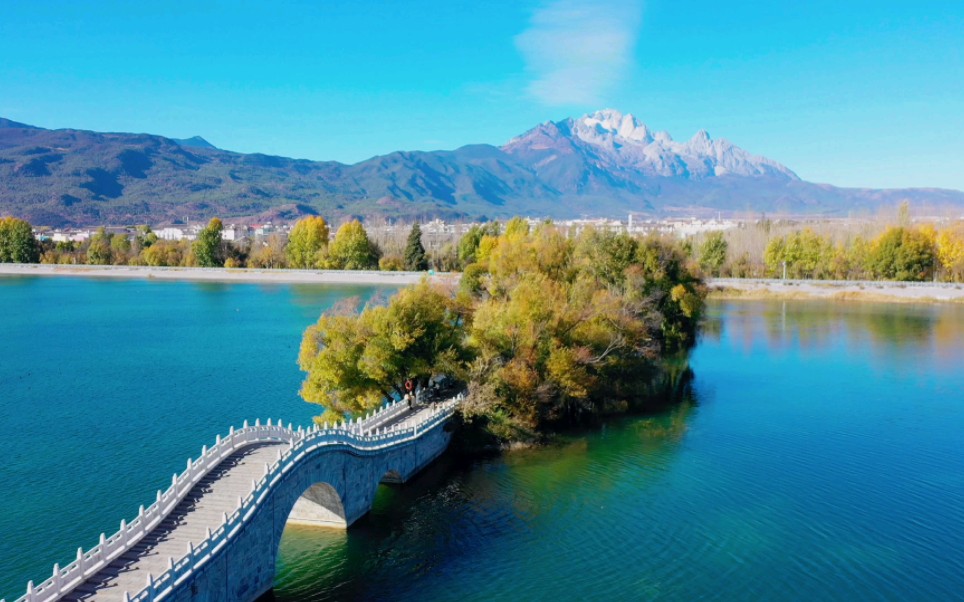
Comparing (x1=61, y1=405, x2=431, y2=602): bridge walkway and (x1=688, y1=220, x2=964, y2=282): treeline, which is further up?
(x1=688, y1=220, x2=964, y2=282): treeline

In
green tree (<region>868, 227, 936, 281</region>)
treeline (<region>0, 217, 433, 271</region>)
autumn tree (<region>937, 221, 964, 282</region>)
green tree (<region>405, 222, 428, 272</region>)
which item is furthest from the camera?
treeline (<region>0, 217, 433, 271</region>)

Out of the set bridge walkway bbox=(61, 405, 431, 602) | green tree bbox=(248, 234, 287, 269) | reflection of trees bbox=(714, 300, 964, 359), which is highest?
green tree bbox=(248, 234, 287, 269)

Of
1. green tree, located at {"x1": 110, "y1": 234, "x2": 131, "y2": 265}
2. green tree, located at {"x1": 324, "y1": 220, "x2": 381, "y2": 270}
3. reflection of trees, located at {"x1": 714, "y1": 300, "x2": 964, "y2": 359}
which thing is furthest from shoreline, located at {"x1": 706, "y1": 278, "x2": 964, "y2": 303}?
green tree, located at {"x1": 110, "y1": 234, "x2": 131, "y2": 265}

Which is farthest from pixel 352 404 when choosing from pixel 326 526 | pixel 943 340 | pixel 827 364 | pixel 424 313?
pixel 943 340

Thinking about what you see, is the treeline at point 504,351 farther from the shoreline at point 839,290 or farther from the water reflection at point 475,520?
the shoreline at point 839,290

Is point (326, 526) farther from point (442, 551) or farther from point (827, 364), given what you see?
point (827, 364)

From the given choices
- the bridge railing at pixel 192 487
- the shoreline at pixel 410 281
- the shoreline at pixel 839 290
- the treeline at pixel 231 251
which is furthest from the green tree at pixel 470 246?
the bridge railing at pixel 192 487

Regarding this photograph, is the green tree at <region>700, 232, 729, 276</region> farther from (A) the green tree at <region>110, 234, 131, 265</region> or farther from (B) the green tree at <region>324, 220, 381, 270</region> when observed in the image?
(A) the green tree at <region>110, 234, 131, 265</region>
